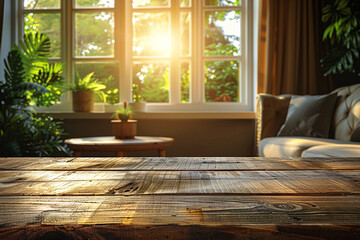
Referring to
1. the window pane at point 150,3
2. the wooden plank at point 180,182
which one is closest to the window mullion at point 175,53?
the window pane at point 150,3

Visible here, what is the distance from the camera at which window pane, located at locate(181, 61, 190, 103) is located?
146 inches

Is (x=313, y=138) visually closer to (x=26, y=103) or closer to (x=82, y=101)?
(x=82, y=101)

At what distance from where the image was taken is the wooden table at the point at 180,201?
421 mm

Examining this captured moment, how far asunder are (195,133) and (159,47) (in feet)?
3.31

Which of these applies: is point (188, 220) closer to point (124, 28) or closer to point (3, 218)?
point (3, 218)

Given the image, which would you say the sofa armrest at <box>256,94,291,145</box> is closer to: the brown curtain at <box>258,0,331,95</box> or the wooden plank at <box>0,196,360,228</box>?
the brown curtain at <box>258,0,331,95</box>

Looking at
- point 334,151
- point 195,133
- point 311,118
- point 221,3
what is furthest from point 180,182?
point 221,3

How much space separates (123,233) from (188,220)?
3.3 inches

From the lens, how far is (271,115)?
295cm

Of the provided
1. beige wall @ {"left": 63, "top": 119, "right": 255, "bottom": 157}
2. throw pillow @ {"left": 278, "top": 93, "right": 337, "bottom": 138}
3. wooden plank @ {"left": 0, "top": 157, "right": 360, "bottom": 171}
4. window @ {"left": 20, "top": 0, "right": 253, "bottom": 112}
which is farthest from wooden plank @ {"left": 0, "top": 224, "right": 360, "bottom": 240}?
window @ {"left": 20, "top": 0, "right": 253, "bottom": 112}

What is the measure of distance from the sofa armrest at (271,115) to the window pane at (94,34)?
5.65 feet

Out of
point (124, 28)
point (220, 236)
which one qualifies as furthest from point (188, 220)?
point (124, 28)

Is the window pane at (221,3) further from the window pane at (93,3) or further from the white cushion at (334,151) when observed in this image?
the white cushion at (334,151)

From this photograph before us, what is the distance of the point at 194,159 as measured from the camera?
109 centimetres
